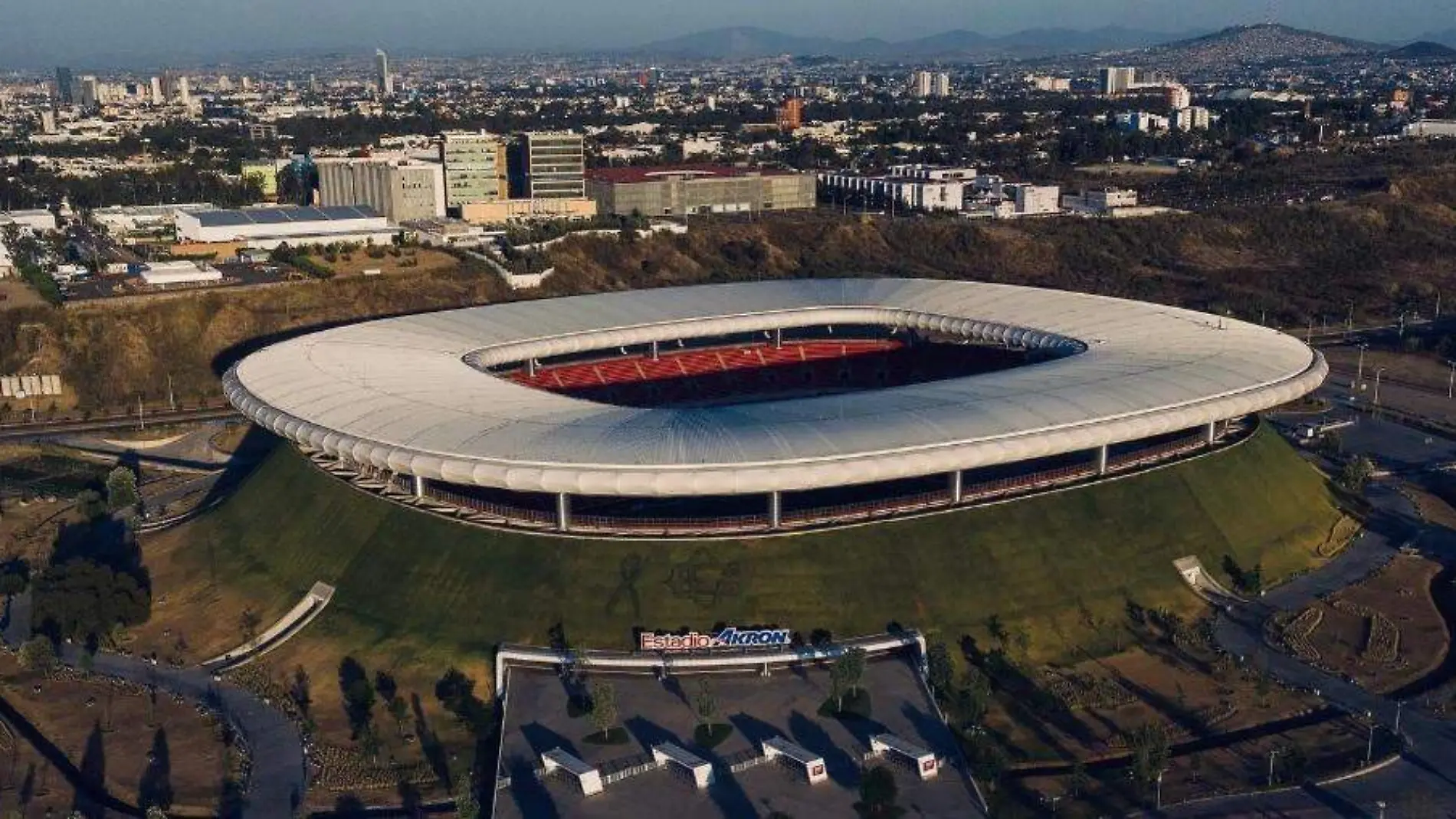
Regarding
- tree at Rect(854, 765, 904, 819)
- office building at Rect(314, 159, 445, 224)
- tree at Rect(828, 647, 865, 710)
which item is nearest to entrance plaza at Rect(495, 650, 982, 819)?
tree at Rect(854, 765, 904, 819)

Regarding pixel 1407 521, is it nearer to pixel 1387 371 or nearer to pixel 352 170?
pixel 1387 371

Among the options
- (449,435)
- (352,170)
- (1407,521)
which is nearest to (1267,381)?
(1407,521)

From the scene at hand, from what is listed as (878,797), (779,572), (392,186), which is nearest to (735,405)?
(779,572)

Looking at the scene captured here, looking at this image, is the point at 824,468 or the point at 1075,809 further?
the point at 824,468

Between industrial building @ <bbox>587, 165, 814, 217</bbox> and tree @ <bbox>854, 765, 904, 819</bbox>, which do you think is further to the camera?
industrial building @ <bbox>587, 165, 814, 217</bbox>

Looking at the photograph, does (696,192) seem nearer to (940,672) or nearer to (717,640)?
(717,640)

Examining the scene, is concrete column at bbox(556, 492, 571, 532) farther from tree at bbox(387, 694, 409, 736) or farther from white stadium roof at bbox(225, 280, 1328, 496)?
tree at bbox(387, 694, 409, 736)
